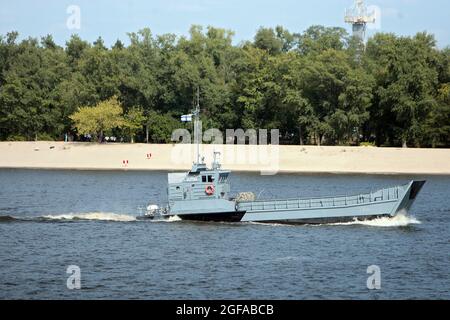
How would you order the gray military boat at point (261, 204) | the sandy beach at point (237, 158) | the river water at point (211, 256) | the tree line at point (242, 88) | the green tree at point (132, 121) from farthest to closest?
the green tree at point (132, 121) → the tree line at point (242, 88) → the sandy beach at point (237, 158) → the gray military boat at point (261, 204) → the river water at point (211, 256)

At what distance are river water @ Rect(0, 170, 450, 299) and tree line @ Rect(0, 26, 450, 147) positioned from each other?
183 feet

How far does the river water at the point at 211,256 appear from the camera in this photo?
44.4 meters

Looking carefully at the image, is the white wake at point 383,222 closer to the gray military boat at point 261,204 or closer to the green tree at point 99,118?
the gray military boat at point 261,204

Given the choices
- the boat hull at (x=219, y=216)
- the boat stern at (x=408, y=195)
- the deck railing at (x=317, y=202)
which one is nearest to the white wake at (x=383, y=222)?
the boat stern at (x=408, y=195)

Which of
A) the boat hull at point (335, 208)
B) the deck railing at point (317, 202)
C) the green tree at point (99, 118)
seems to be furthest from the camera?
the green tree at point (99, 118)

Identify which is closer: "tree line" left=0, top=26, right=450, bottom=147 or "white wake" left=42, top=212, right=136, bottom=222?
"white wake" left=42, top=212, right=136, bottom=222

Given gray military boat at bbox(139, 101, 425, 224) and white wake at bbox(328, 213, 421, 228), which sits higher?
gray military boat at bbox(139, 101, 425, 224)

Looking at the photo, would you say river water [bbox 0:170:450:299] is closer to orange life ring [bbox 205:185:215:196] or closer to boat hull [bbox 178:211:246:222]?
boat hull [bbox 178:211:246:222]

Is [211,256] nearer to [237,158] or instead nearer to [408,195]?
[408,195]

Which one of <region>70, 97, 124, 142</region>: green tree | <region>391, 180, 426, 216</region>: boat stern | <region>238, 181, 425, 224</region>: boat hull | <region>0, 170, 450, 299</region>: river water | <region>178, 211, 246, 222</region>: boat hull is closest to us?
<region>0, 170, 450, 299</region>: river water

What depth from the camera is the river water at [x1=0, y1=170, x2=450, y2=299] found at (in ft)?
146

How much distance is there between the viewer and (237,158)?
132750mm

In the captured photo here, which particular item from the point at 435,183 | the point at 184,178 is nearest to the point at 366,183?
→ the point at 435,183

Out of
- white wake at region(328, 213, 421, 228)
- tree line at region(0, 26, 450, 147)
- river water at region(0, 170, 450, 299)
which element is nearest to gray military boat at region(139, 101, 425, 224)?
white wake at region(328, 213, 421, 228)
